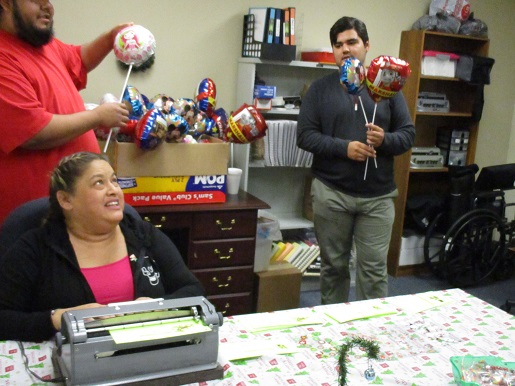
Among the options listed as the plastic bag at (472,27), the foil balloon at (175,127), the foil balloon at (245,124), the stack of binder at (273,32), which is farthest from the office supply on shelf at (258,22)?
the plastic bag at (472,27)

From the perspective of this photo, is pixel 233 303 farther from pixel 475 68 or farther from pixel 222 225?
pixel 475 68

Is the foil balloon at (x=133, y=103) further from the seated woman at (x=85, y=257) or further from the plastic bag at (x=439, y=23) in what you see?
the plastic bag at (x=439, y=23)

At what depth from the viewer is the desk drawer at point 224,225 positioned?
9.82ft

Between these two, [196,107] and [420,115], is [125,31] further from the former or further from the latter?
[420,115]

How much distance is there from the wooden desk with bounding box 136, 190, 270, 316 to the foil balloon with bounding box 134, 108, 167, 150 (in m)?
0.36

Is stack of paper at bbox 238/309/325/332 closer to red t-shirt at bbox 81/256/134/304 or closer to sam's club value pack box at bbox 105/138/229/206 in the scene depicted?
red t-shirt at bbox 81/256/134/304

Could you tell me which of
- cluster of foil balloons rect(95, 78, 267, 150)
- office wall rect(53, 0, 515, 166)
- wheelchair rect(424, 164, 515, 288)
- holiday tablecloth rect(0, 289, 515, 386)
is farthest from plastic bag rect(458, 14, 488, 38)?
holiday tablecloth rect(0, 289, 515, 386)

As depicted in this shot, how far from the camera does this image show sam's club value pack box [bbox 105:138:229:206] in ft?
9.11

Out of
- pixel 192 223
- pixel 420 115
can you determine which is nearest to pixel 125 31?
pixel 192 223

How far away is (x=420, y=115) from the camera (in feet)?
14.0

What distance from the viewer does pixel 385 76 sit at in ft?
8.04

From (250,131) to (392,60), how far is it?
2.72 feet

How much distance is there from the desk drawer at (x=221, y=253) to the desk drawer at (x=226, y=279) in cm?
3

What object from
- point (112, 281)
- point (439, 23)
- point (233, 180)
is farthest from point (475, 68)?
point (112, 281)
